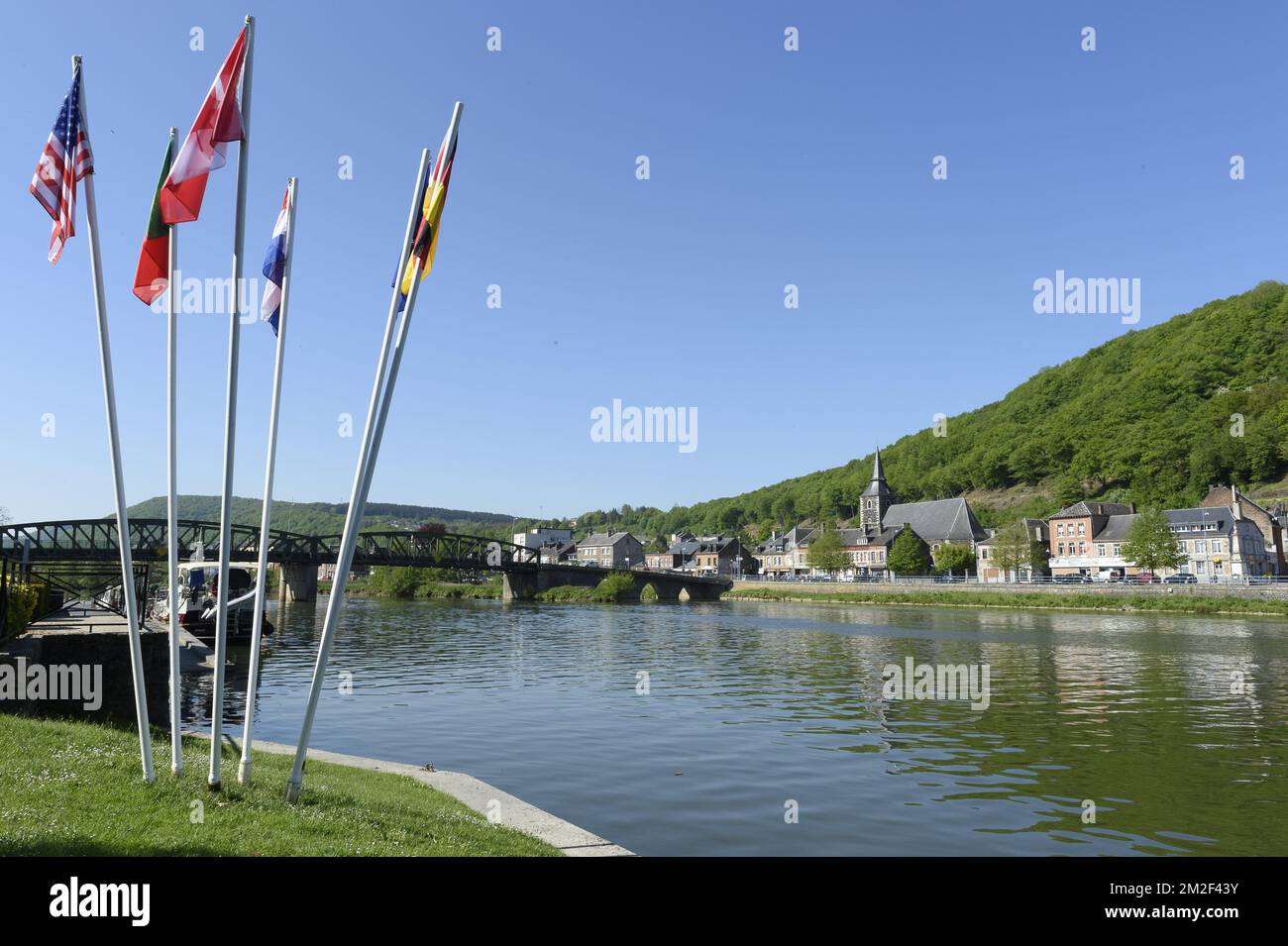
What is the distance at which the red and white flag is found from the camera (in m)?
10.5

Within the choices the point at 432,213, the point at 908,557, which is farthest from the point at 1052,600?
the point at 432,213

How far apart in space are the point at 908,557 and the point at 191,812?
138792 mm

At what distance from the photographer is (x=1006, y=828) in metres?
15.3

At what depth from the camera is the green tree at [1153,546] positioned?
10212 cm

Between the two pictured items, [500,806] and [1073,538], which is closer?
[500,806]

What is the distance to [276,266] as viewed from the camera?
1285 centimetres

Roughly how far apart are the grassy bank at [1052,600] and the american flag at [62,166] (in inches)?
3415

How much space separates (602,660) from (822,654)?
1183 centimetres

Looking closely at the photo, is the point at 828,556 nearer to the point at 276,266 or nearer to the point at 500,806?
the point at 500,806

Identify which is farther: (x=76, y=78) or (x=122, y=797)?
(x=76, y=78)

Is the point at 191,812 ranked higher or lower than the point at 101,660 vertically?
lower
